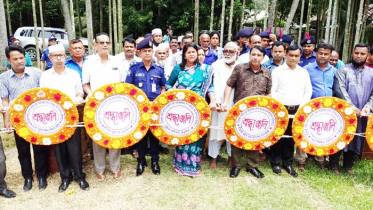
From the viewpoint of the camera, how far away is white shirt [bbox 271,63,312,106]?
3979 millimetres

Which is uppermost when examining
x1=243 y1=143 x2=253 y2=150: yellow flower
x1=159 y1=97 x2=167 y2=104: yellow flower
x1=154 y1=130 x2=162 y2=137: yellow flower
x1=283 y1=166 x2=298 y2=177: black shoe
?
x1=159 y1=97 x2=167 y2=104: yellow flower

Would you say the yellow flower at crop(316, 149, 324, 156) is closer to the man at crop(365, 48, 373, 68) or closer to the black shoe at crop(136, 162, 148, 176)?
the man at crop(365, 48, 373, 68)

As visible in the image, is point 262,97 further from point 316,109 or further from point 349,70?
point 349,70

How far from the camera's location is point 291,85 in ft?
13.0

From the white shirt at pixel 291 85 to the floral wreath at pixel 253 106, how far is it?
1.06 feet

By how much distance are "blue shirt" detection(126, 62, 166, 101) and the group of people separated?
0.04ft

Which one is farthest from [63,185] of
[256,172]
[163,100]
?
[256,172]

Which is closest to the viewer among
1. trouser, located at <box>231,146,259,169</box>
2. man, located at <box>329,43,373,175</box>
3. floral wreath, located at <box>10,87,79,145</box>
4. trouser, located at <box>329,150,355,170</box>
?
floral wreath, located at <box>10,87,79,145</box>

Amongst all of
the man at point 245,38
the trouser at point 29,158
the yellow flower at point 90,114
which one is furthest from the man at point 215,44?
the trouser at point 29,158

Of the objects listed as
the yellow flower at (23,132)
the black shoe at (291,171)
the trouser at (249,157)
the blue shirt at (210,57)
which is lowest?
the black shoe at (291,171)

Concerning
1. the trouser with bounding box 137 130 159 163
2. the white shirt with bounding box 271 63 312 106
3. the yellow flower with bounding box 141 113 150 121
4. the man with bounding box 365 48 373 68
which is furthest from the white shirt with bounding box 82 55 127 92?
the man with bounding box 365 48 373 68

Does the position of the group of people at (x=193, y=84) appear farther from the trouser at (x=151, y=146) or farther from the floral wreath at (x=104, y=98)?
the floral wreath at (x=104, y=98)

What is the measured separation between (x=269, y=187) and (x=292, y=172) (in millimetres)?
583

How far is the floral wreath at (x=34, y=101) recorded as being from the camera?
334cm
